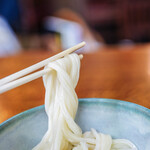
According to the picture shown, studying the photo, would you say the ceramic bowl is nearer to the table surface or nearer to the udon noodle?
the udon noodle

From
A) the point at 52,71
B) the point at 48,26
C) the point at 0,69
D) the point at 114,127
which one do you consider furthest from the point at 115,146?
the point at 48,26

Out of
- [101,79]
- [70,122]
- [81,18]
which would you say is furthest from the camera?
[81,18]

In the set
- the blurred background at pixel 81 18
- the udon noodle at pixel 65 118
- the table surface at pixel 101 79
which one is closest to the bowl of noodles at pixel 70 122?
the udon noodle at pixel 65 118

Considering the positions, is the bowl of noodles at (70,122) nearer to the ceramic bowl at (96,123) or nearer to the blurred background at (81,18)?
the ceramic bowl at (96,123)

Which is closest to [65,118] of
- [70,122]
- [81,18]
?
[70,122]

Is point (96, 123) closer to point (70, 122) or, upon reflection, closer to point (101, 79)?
point (70, 122)

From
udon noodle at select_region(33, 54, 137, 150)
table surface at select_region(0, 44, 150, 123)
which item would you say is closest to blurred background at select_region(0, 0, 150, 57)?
table surface at select_region(0, 44, 150, 123)

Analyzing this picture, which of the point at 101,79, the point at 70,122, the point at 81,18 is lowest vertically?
the point at 81,18

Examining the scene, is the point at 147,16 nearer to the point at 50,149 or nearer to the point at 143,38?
the point at 143,38
